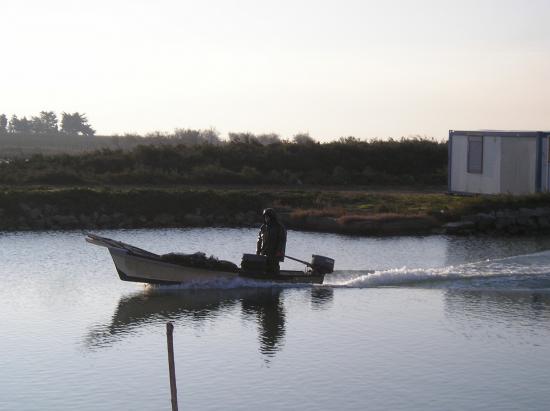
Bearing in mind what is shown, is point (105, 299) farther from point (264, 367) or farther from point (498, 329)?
point (498, 329)

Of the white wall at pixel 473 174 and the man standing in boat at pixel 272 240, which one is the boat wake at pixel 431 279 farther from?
the white wall at pixel 473 174

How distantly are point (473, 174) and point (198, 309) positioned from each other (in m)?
22.7

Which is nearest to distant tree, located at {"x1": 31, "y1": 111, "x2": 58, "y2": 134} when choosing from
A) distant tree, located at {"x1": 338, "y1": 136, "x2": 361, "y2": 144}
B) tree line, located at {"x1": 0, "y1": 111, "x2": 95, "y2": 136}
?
tree line, located at {"x1": 0, "y1": 111, "x2": 95, "y2": 136}

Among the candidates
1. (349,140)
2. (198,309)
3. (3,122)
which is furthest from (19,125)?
(198,309)

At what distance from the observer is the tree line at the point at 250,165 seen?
5166cm

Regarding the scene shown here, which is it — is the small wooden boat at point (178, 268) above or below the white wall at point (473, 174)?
below

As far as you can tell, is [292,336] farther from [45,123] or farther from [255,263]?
[45,123]

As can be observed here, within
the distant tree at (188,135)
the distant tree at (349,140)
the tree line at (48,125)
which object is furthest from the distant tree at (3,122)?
the distant tree at (349,140)

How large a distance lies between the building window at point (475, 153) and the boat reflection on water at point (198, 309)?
60.6ft

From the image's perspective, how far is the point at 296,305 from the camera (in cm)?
2644

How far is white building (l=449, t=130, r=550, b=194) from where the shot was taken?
141 ft

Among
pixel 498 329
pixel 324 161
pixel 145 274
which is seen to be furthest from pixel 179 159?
pixel 498 329

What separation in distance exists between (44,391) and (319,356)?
17.7 ft

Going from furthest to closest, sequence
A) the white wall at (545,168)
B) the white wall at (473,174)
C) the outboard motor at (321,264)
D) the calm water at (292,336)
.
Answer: the white wall at (473,174), the white wall at (545,168), the outboard motor at (321,264), the calm water at (292,336)
